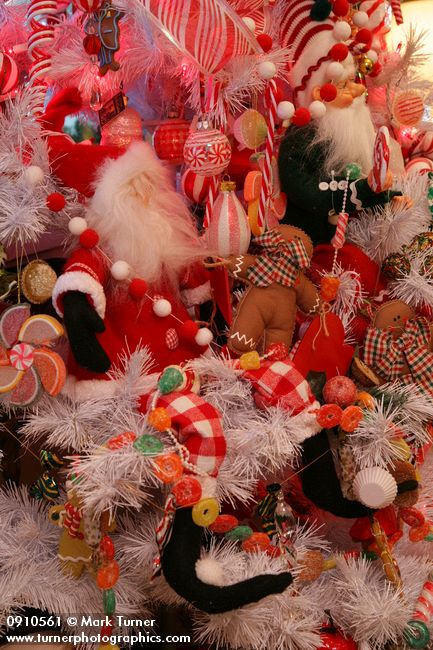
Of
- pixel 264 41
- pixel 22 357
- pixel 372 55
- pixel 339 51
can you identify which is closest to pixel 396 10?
pixel 372 55

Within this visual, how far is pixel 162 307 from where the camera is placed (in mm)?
1079

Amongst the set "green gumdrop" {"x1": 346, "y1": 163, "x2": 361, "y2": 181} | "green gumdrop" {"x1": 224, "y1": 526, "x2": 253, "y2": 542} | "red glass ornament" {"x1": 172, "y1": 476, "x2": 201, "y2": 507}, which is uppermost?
"green gumdrop" {"x1": 346, "y1": 163, "x2": 361, "y2": 181}

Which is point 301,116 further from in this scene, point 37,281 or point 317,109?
point 37,281

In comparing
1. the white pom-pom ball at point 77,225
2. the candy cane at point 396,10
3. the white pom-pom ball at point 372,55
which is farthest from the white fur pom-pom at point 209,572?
the candy cane at point 396,10

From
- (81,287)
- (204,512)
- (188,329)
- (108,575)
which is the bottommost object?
(108,575)

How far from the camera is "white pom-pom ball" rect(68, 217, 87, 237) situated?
1038mm

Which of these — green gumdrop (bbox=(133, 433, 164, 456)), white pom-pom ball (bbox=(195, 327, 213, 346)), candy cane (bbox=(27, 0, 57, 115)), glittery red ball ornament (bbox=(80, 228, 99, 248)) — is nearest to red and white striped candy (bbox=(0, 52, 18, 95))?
candy cane (bbox=(27, 0, 57, 115))

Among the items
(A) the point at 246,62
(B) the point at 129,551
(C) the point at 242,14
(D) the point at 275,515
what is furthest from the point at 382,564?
(C) the point at 242,14

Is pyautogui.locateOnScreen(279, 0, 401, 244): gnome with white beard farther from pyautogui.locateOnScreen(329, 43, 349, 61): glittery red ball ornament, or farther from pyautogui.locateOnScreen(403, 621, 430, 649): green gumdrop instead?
pyautogui.locateOnScreen(403, 621, 430, 649): green gumdrop

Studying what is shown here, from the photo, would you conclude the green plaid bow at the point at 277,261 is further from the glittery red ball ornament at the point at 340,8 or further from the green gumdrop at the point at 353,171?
the glittery red ball ornament at the point at 340,8

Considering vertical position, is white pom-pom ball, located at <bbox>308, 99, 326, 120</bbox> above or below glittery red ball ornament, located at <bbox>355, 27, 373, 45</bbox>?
below

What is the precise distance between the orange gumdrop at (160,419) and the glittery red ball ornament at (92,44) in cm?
57

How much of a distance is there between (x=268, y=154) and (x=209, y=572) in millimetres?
690

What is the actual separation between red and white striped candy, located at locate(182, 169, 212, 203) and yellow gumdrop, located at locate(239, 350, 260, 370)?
312mm
